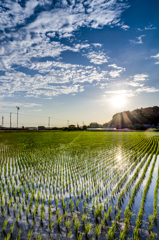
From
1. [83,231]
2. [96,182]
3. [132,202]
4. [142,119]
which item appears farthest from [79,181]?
[142,119]

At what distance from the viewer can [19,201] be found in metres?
3.78

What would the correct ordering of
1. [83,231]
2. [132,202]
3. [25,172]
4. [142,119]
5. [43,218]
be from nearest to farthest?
[83,231] < [43,218] < [132,202] < [25,172] < [142,119]

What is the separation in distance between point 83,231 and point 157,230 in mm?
1282

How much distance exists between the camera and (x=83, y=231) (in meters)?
2.73

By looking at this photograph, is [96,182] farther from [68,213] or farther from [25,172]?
[25,172]

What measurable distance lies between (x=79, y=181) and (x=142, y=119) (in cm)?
9581

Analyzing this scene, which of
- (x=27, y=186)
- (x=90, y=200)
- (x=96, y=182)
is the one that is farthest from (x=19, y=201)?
(x=96, y=182)

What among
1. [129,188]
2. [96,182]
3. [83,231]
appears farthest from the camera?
[96,182]

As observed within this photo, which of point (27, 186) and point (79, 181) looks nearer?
point (27, 186)

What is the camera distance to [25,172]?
6141mm

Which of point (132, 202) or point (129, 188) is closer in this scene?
point (132, 202)

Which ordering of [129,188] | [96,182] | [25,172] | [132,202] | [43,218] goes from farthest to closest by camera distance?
[25,172] < [96,182] < [129,188] < [132,202] < [43,218]

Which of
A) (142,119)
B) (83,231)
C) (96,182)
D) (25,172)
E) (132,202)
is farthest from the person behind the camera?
(142,119)

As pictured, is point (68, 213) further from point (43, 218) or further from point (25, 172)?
point (25, 172)
